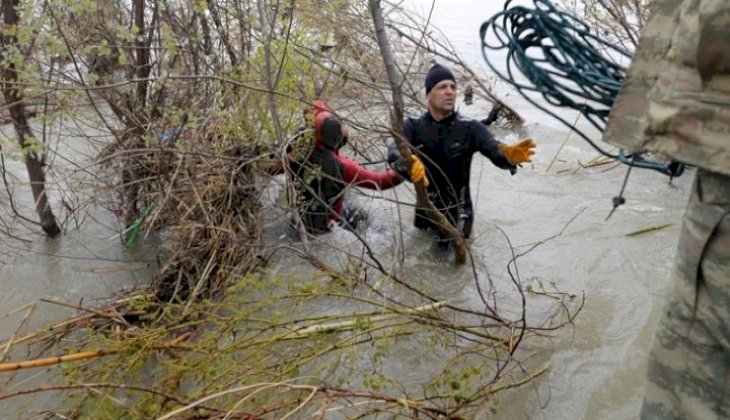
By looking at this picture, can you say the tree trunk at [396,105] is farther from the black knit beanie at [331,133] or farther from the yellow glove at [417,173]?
the black knit beanie at [331,133]

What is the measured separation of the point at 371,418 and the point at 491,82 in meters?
5.92

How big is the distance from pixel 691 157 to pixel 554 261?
264 cm

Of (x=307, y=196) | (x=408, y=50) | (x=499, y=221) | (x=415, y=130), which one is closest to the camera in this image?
(x=415, y=130)

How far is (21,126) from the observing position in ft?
12.7

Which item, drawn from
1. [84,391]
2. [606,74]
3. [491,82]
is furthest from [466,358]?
[491,82]

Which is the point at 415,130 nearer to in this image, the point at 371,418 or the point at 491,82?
the point at 371,418

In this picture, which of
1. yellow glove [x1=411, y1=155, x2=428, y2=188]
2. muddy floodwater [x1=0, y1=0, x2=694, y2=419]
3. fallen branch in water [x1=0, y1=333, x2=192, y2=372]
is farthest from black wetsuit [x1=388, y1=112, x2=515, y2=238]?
fallen branch in water [x1=0, y1=333, x2=192, y2=372]

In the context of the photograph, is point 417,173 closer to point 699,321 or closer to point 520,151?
point 520,151

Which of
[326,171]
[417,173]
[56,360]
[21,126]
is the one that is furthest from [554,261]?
[21,126]

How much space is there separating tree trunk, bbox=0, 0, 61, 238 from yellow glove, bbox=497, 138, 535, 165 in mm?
2585

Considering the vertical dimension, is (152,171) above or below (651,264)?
above

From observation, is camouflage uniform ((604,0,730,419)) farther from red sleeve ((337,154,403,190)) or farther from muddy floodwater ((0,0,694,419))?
red sleeve ((337,154,403,190))

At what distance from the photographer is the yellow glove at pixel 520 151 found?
11.1 feet

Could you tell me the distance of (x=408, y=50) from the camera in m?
6.89
